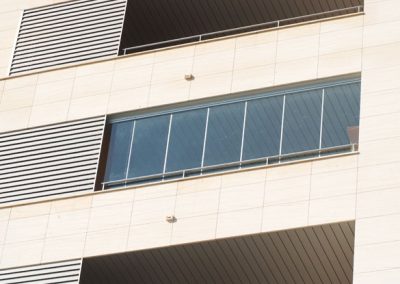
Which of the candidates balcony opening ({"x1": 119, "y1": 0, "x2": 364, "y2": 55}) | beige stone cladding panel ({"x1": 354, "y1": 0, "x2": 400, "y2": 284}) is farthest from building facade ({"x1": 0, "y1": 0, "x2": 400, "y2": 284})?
balcony opening ({"x1": 119, "y1": 0, "x2": 364, "y2": 55})

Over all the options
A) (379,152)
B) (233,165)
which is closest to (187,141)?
(233,165)

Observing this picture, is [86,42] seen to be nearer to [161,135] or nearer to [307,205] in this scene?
[161,135]

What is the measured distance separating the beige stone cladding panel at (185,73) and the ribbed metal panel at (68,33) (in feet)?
2.25

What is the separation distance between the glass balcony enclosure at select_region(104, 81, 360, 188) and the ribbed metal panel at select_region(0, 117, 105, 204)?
0.65m

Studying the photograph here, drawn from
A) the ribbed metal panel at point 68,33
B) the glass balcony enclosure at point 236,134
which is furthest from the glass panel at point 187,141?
the ribbed metal panel at point 68,33

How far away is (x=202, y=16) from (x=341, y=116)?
8.47 meters

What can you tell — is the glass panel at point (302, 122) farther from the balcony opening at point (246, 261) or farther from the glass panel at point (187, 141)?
the balcony opening at point (246, 261)

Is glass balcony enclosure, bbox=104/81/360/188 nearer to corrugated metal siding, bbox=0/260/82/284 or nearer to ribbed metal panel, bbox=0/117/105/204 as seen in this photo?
ribbed metal panel, bbox=0/117/105/204

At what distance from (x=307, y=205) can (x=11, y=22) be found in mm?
13715

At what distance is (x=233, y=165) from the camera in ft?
107

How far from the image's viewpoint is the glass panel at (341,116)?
31797mm

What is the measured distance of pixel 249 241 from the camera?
3112 centimetres

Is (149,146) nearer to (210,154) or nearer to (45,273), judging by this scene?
(210,154)

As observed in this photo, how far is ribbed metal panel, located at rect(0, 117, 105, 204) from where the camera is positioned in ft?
113
